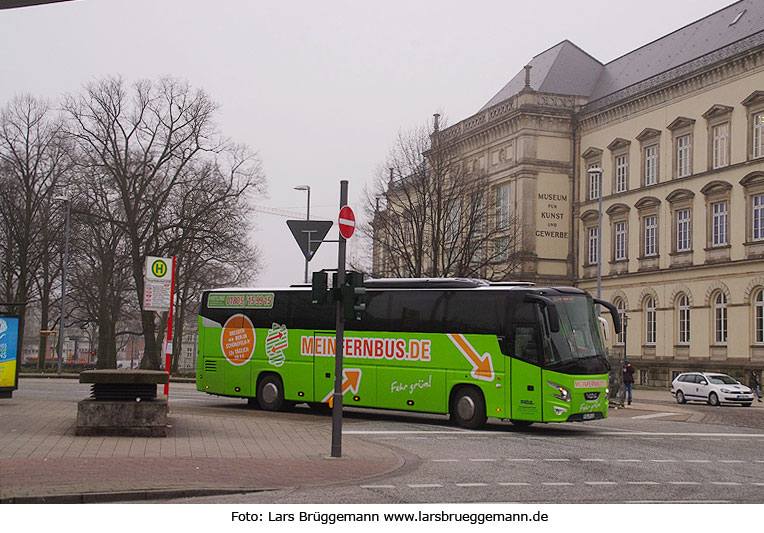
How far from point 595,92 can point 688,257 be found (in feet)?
61.2

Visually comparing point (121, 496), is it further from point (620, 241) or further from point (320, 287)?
point (620, 241)

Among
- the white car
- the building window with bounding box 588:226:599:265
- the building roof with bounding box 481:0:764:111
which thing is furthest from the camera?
the building window with bounding box 588:226:599:265

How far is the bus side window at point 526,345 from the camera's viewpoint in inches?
851

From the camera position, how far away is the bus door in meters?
21.5

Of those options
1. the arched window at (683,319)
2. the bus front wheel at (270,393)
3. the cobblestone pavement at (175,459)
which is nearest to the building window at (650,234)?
the arched window at (683,319)

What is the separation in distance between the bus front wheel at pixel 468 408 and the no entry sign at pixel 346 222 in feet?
25.0

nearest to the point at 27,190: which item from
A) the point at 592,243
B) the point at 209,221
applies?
the point at 209,221

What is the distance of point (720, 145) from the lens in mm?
54000

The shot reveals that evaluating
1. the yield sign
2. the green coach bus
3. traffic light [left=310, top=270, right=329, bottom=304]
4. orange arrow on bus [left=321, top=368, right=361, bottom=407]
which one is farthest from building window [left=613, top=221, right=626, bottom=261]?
traffic light [left=310, top=270, right=329, bottom=304]

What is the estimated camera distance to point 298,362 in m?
25.7

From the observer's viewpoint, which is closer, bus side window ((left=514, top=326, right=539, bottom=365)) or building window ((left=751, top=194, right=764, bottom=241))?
bus side window ((left=514, top=326, right=539, bottom=365))

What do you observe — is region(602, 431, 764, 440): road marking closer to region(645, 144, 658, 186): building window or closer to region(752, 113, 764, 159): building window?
region(752, 113, 764, 159): building window

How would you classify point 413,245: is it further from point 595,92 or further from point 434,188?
point 595,92

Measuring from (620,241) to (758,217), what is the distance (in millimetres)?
12934
